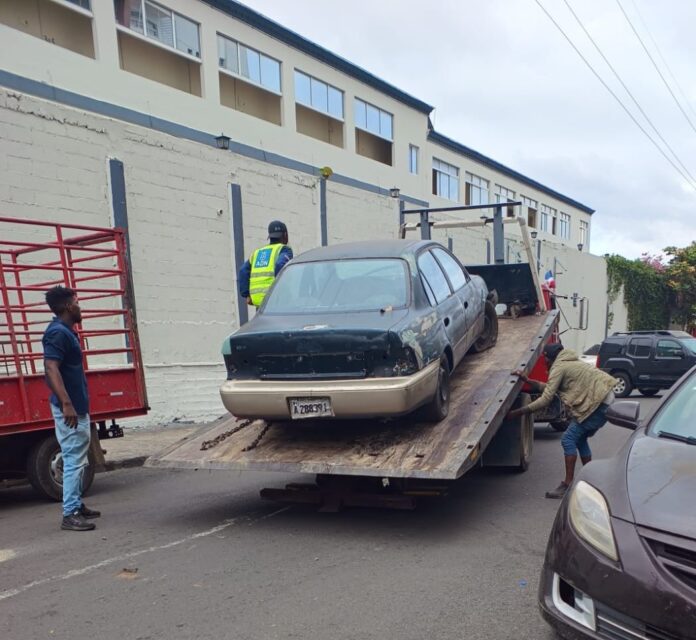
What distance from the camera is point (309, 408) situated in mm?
5027

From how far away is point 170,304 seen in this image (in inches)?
451

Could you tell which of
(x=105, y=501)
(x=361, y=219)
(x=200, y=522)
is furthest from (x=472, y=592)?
(x=361, y=219)

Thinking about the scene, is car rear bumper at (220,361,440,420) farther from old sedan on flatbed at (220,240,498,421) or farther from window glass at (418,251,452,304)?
window glass at (418,251,452,304)

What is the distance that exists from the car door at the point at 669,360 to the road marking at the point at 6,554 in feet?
51.4

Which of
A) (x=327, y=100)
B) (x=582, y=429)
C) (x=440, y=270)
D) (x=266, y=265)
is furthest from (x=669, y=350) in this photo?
(x=266, y=265)

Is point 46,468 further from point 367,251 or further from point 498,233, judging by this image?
point 498,233

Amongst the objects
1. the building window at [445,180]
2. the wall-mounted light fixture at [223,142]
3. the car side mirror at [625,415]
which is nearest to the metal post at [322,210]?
the wall-mounted light fixture at [223,142]

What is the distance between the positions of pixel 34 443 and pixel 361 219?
11.3 meters

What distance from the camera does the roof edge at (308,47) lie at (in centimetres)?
1619

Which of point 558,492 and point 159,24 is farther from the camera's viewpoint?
point 159,24

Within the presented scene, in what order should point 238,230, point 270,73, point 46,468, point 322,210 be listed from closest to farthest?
1. point 46,468
2. point 238,230
3. point 322,210
4. point 270,73

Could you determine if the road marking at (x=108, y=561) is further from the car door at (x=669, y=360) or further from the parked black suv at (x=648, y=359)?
the car door at (x=669, y=360)

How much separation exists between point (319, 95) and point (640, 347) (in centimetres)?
1179

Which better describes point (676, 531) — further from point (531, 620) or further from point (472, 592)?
point (472, 592)
